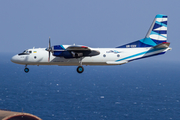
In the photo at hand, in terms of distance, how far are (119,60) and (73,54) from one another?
9.40 m

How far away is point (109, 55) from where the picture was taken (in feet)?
165

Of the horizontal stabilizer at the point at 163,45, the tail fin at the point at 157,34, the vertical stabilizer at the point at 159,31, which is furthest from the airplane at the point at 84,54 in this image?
the vertical stabilizer at the point at 159,31

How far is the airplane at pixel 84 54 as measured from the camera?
158ft

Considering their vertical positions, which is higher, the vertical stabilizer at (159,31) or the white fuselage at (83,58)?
the vertical stabilizer at (159,31)

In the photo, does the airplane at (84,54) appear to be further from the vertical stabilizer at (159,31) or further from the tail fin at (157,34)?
the vertical stabilizer at (159,31)

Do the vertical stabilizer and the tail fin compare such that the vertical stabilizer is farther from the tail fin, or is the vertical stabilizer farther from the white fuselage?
the white fuselage

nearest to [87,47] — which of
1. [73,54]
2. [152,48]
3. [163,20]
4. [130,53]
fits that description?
[73,54]

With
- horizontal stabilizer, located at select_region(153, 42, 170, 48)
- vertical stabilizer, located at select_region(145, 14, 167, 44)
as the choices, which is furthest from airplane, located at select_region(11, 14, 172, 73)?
vertical stabilizer, located at select_region(145, 14, 167, 44)

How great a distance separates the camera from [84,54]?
161 feet

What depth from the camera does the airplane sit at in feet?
158

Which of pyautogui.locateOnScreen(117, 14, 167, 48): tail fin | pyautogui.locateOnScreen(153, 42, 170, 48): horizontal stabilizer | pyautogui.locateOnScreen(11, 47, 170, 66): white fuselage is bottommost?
pyautogui.locateOnScreen(11, 47, 170, 66): white fuselage

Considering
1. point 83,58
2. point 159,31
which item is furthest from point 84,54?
point 159,31

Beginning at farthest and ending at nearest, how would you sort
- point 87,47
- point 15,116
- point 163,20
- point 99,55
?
point 15,116
point 163,20
point 99,55
point 87,47

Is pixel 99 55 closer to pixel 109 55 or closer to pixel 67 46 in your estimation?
pixel 109 55
